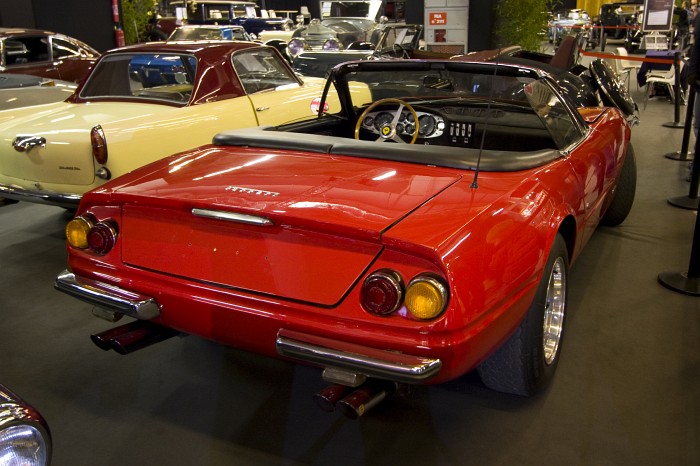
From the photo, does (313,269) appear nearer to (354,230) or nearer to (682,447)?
(354,230)

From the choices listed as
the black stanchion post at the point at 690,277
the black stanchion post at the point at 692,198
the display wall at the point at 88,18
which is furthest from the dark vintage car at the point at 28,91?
the display wall at the point at 88,18

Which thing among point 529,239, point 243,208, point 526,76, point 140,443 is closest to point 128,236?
point 243,208

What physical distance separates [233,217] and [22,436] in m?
0.97

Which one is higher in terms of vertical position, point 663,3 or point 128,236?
point 663,3

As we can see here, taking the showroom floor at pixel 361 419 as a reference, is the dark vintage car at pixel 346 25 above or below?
above

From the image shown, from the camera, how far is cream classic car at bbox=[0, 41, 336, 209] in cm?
400

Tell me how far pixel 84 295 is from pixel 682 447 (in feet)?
7.31

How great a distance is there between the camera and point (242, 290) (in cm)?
202

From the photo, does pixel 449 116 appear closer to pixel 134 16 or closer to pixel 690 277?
pixel 690 277

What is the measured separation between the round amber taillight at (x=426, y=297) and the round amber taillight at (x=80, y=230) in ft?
4.21

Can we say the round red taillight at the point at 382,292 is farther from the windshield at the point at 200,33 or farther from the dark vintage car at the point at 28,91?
the windshield at the point at 200,33

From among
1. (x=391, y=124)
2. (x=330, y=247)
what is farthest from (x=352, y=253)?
(x=391, y=124)

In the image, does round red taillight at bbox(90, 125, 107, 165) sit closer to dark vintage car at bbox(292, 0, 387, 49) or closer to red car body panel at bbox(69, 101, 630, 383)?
red car body panel at bbox(69, 101, 630, 383)

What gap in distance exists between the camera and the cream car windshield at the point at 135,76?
5.06 metres
